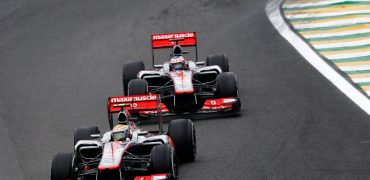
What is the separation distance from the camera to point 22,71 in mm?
25906

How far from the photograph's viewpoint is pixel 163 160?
14297 millimetres

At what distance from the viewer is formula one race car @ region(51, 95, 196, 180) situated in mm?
14266

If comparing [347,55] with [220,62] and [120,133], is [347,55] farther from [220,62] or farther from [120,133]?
[120,133]

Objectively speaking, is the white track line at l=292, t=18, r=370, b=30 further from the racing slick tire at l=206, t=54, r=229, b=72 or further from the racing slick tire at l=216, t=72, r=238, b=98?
the racing slick tire at l=216, t=72, r=238, b=98

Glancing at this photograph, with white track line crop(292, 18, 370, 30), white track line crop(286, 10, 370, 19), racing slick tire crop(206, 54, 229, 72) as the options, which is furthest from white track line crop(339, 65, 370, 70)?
white track line crop(286, 10, 370, 19)

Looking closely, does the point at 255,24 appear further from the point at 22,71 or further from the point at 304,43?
the point at 22,71

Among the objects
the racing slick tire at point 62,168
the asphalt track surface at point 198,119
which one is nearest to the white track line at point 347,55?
the asphalt track surface at point 198,119

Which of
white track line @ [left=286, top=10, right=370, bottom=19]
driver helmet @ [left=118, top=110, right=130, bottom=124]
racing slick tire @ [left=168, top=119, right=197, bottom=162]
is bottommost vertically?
racing slick tire @ [left=168, top=119, right=197, bottom=162]

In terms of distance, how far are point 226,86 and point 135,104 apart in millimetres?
2847

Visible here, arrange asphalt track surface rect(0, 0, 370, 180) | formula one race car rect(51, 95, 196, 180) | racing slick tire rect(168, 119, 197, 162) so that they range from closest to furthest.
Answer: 1. formula one race car rect(51, 95, 196, 180)
2. racing slick tire rect(168, 119, 197, 162)
3. asphalt track surface rect(0, 0, 370, 180)

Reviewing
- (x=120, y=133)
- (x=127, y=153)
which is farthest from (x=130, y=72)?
(x=120, y=133)

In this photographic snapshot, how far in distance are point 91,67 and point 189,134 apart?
10506 millimetres

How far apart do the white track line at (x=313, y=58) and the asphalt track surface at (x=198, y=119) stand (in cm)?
19

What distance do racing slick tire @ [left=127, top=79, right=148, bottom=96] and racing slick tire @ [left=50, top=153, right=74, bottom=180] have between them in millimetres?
4680
